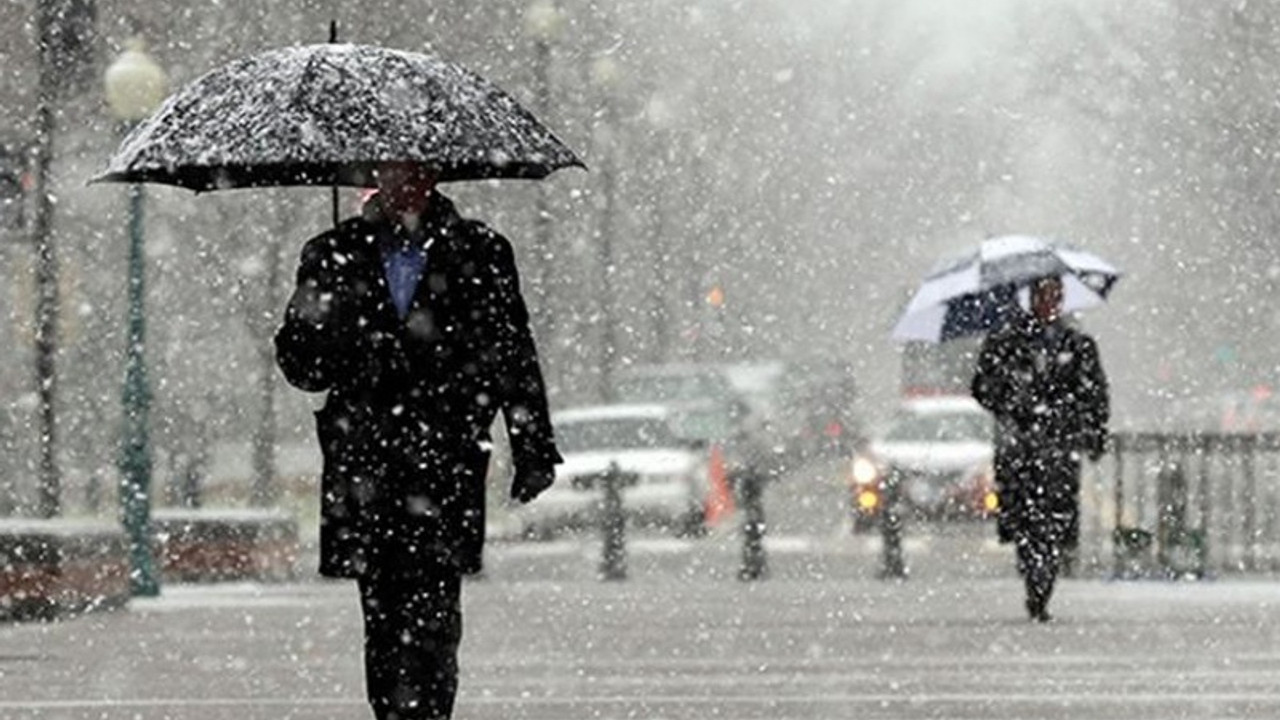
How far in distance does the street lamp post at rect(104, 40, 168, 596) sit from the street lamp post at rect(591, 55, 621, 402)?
2171 cm

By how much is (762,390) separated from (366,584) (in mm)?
42375

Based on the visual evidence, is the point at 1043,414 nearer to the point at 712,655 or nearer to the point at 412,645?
the point at 712,655

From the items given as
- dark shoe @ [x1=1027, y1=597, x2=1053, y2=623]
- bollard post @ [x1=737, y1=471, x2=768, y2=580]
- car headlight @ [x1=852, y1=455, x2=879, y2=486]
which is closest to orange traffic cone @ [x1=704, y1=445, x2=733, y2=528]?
car headlight @ [x1=852, y1=455, x2=879, y2=486]

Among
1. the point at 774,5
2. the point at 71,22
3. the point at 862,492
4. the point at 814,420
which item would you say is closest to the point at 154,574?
the point at 71,22

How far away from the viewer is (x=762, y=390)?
170 ft

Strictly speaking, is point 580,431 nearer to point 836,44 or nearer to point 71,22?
point 71,22

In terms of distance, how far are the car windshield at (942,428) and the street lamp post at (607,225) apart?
35.8ft

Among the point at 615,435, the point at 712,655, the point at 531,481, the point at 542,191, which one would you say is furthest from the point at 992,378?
the point at 542,191

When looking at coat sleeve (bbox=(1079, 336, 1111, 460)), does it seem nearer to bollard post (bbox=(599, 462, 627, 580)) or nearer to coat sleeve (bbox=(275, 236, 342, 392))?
bollard post (bbox=(599, 462, 627, 580))

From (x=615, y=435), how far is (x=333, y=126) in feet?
86.2

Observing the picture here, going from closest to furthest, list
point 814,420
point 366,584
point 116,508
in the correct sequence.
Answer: point 366,584
point 116,508
point 814,420

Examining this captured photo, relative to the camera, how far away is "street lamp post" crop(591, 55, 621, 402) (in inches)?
1871

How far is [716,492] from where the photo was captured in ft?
120

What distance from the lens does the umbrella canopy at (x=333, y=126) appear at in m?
10.0
